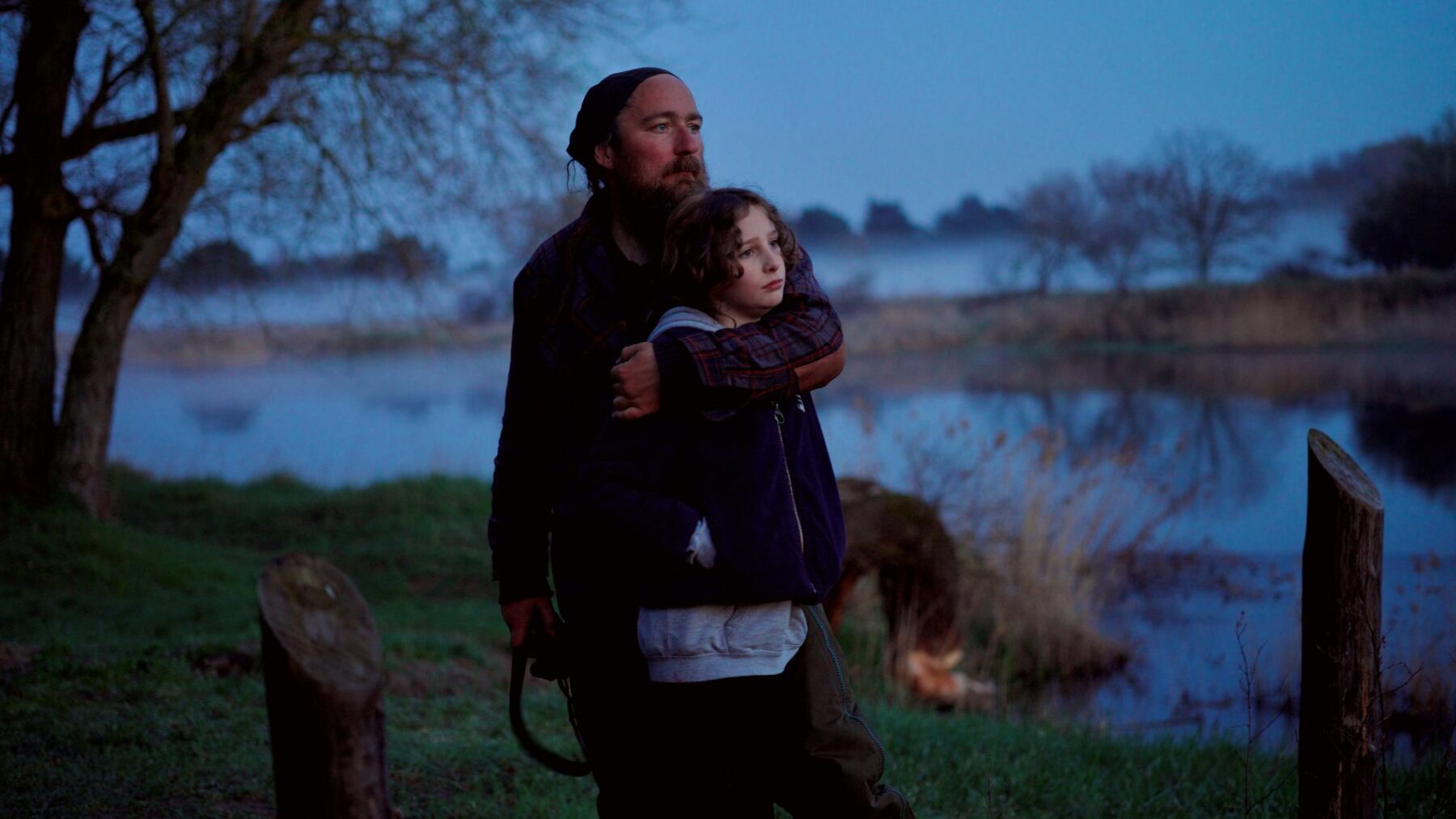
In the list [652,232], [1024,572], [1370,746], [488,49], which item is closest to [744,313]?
[652,232]

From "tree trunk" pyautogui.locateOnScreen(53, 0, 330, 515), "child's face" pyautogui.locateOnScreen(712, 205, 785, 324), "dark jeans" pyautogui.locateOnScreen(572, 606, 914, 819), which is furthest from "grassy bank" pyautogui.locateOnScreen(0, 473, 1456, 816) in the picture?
"child's face" pyautogui.locateOnScreen(712, 205, 785, 324)

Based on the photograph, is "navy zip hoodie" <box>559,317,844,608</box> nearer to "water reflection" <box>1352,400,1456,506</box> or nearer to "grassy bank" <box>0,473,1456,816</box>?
"grassy bank" <box>0,473,1456,816</box>

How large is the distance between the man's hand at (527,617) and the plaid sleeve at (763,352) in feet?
2.69

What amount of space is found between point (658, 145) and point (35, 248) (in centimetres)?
890

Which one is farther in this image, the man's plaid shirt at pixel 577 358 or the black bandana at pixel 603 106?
the black bandana at pixel 603 106

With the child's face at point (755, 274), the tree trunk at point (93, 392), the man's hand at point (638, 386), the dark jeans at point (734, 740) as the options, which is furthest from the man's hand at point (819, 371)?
the tree trunk at point (93, 392)

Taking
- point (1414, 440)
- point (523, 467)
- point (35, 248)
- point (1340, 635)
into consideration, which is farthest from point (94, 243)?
point (1414, 440)

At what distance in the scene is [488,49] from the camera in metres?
10.2

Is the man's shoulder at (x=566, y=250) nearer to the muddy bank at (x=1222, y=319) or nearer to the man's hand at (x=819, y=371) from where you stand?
the man's hand at (x=819, y=371)

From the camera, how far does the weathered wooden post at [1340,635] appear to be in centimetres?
277

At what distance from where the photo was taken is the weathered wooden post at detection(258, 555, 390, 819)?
1777 millimetres

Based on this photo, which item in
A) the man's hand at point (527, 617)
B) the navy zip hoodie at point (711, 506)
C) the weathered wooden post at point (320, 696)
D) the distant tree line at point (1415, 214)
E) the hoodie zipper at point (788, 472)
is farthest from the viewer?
the distant tree line at point (1415, 214)

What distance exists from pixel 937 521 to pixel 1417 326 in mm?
10748

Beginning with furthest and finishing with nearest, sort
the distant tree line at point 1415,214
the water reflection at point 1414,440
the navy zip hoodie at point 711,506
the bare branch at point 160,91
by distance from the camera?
the distant tree line at point 1415,214 < the water reflection at point 1414,440 < the bare branch at point 160,91 < the navy zip hoodie at point 711,506
